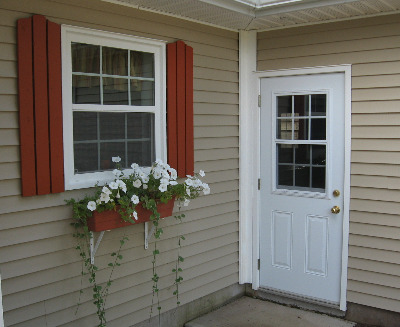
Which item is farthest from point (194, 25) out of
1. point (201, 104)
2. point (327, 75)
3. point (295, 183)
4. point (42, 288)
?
point (42, 288)

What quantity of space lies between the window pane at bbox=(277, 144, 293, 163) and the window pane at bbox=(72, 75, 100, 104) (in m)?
1.86

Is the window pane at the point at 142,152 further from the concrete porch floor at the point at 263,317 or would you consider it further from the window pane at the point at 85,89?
the concrete porch floor at the point at 263,317

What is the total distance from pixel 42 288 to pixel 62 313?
25cm

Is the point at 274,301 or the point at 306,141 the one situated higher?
the point at 306,141

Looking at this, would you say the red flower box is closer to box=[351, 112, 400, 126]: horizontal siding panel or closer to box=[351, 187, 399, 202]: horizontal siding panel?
box=[351, 187, 399, 202]: horizontal siding panel

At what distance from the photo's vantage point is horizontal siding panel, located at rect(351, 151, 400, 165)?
12.6ft

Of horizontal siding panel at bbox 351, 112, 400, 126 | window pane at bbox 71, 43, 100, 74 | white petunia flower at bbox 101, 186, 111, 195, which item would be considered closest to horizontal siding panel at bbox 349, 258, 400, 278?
horizontal siding panel at bbox 351, 112, 400, 126

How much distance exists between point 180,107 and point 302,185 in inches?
53.6

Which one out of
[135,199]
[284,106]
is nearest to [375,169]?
[284,106]

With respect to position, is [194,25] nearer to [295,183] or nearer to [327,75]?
[327,75]

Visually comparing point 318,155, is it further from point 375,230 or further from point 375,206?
point 375,230

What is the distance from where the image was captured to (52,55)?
3.02 meters

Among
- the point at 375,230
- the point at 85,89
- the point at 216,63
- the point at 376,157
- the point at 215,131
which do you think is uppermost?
the point at 216,63

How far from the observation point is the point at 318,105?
4215 mm
